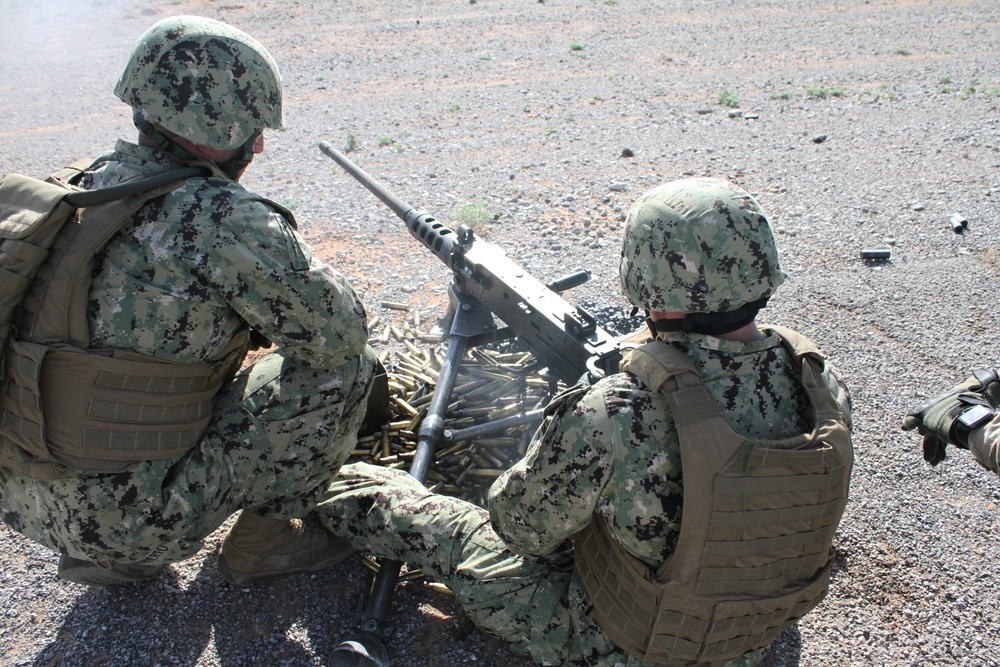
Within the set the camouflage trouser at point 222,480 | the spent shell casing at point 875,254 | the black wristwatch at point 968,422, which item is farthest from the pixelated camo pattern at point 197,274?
the spent shell casing at point 875,254

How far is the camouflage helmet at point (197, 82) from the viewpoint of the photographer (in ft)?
10.6

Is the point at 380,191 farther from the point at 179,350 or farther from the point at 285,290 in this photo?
the point at 179,350

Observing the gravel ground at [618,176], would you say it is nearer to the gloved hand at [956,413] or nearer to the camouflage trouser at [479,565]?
the camouflage trouser at [479,565]

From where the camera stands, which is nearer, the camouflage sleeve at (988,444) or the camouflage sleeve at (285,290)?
the camouflage sleeve at (988,444)

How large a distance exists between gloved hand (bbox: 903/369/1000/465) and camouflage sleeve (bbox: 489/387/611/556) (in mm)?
1558

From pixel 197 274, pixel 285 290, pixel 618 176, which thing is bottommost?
pixel 618 176

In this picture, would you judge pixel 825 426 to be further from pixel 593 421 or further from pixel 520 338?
pixel 520 338

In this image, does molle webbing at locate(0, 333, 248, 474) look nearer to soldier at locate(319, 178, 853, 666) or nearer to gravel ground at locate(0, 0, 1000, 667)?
gravel ground at locate(0, 0, 1000, 667)

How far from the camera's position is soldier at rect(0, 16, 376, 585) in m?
3.13

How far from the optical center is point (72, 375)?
3102 mm

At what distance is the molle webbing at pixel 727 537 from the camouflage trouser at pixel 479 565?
0.73 feet

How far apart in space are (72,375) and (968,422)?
3.52 metres

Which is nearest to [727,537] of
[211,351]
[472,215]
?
[211,351]

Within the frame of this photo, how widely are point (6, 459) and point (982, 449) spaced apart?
12.8 ft
